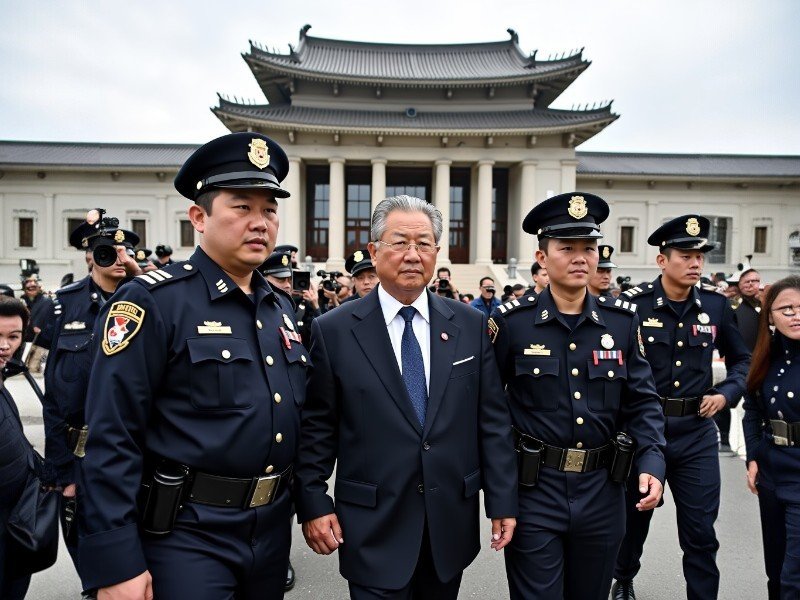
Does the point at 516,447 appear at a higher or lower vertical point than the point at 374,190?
lower

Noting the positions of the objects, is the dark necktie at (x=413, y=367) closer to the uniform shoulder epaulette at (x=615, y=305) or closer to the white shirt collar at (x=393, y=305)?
the white shirt collar at (x=393, y=305)

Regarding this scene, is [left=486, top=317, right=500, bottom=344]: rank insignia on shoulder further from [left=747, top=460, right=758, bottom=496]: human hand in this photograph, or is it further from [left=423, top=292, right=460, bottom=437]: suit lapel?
[left=747, top=460, right=758, bottom=496]: human hand

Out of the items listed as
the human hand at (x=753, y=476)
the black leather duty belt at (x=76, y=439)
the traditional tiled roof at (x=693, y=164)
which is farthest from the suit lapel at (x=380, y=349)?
the traditional tiled roof at (x=693, y=164)

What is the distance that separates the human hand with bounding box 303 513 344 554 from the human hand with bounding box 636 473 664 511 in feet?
4.34

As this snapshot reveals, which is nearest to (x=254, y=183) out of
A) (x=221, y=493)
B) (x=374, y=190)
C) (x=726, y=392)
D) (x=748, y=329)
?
(x=221, y=493)

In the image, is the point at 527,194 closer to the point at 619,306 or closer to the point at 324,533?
the point at 619,306

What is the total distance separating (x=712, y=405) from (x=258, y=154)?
305cm

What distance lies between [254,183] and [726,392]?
3131mm

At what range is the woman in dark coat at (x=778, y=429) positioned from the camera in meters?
2.72

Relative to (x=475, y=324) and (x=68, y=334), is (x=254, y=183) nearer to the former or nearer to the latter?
(x=475, y=324)

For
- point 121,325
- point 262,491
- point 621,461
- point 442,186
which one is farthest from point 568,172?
point 121,325

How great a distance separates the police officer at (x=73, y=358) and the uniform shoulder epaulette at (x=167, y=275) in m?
1.76

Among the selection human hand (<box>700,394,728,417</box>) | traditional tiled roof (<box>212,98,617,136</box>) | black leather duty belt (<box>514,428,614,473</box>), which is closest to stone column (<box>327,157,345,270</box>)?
traditional tiled roof (<box>212,98,617,136</box>)

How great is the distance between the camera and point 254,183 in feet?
6.14
